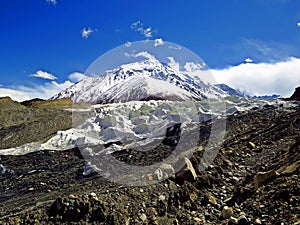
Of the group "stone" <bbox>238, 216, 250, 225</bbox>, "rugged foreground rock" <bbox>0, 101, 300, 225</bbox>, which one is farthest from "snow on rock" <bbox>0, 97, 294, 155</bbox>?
"stone" <bbox>238, 216, 250, 225</bbox>

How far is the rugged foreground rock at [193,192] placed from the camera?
16.5 feet

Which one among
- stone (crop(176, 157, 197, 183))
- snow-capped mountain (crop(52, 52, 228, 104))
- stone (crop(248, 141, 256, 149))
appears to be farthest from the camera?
snow-capped mountain (crop(52, 52, 228, 104))

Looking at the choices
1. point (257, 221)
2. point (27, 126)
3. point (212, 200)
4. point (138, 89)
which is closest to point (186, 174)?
point (212, 200)

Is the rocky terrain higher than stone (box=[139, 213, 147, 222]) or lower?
higher

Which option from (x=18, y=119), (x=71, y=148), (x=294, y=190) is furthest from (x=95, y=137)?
(x=18, y=119)

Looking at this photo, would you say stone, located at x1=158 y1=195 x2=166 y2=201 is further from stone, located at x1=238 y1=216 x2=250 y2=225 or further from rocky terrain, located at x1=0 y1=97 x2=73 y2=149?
rocky terrain, located at x1=0 y1=97 x2=73 y2=149

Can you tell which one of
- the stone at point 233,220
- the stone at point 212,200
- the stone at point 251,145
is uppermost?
the stone at point 251,145

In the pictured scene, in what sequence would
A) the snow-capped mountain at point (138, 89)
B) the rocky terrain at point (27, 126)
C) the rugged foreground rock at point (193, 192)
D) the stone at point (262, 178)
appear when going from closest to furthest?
the rugged foreground rock at point (193, 192)
the stone at point (262, 178)
the rocky terrain at point (27, 126)
the snow-capped mountain at point (138, 89)

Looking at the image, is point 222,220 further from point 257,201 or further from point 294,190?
point 294,190

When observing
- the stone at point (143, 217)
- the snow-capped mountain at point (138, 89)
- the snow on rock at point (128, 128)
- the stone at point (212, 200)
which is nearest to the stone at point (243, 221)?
the stone at point (212, 200)

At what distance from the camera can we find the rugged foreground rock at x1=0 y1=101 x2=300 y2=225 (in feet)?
16.5

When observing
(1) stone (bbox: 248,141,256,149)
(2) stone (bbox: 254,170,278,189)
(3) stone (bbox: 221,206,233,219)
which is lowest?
(3) stone (bbox: 221,206,233,219)

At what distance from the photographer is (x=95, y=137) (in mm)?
14102

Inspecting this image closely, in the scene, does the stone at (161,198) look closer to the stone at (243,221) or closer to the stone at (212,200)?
the stone at (212,200)
